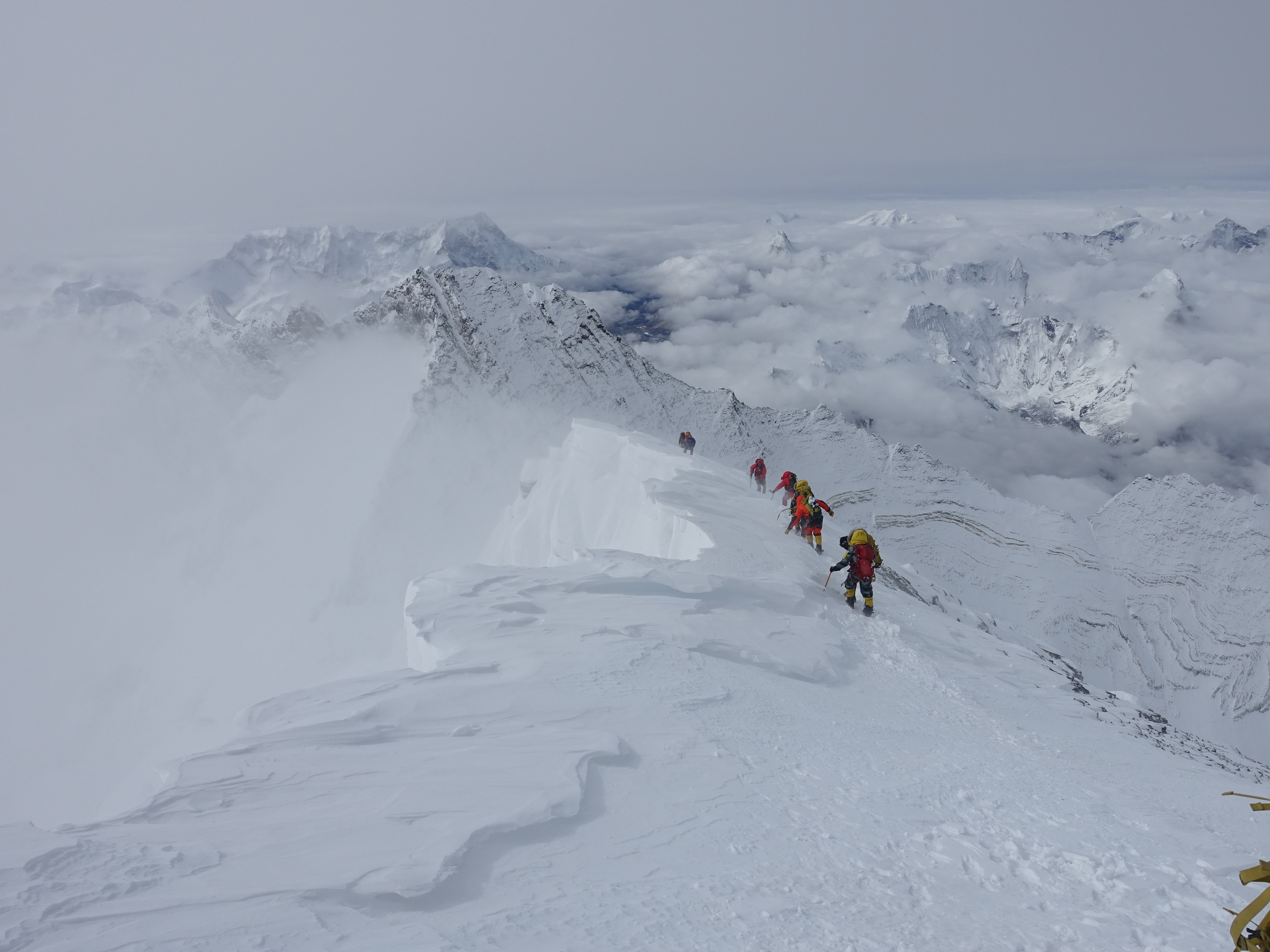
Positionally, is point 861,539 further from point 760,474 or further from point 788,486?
point 760,474

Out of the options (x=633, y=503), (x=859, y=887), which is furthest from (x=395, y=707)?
(x=633, y=503)

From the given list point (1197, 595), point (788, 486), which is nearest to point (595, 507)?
point (788, 486)

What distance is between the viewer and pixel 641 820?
281 inches

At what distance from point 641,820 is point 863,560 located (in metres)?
11.4

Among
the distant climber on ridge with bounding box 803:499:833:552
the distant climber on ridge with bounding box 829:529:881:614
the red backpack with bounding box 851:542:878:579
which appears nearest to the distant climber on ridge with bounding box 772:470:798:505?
the distant climber on ridge with bounding box 803:499:833:552

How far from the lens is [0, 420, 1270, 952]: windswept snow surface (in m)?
5.30

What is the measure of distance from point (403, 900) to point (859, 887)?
421 cm

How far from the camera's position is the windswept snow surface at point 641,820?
5305 millimetres

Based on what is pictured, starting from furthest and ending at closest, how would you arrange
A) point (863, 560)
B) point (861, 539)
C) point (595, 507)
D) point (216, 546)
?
1. point (216, 546)
2. point (595, 507)
3. point (863, 560)
4. point (861, 539)

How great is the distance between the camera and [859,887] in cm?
629

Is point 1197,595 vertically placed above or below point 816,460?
below

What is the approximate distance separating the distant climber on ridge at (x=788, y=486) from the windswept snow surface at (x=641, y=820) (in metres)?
11.2

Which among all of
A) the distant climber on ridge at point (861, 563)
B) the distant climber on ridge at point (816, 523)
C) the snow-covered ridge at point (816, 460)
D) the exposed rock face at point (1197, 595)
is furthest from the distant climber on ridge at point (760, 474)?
the exposed rock face at point (1197, 595)

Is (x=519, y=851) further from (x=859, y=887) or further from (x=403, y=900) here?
(x=859, y=887)
